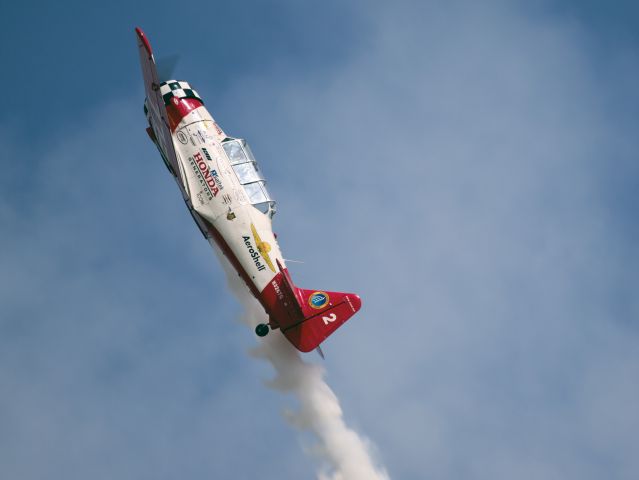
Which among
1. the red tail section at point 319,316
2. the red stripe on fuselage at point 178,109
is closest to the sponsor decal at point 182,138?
the red stripe on fuselage at point 178,109

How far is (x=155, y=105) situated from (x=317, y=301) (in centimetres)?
769

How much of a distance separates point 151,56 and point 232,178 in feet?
13.8

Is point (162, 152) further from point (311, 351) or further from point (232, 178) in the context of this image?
point (311, 351)

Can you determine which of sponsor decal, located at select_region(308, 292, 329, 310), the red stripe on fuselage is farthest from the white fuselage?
sponsor decal, located at select_region(308, 292, 329, 310)

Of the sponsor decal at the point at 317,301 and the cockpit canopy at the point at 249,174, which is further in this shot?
the cockpit canopy at the point at 249,174

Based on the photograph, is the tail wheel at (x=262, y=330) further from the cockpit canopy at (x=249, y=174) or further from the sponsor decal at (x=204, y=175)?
the sponsor decal at (x=204, y=175)

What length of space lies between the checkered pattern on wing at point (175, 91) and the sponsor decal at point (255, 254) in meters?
5.69

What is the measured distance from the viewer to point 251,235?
3462 centimetres

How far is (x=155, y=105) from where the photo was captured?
35.9m

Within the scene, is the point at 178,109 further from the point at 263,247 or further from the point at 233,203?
the point at 263,247

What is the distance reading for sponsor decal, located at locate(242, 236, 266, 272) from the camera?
112 ft

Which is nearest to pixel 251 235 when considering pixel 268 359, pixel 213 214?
pixel 213 214

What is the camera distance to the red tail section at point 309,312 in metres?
33.5

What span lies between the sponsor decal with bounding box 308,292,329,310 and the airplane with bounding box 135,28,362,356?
0.03 meters
